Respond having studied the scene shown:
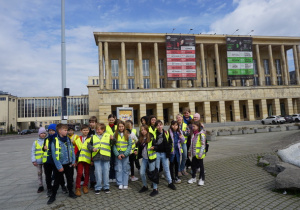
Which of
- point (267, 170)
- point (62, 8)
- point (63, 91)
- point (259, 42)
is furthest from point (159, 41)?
point (267, 170)

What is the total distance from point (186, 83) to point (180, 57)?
704cm

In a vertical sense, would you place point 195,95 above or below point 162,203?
above

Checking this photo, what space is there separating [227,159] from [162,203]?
185 inches

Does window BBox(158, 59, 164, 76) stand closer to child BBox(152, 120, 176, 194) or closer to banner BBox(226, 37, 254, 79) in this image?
banner BBox(226, 37, 254, 79)

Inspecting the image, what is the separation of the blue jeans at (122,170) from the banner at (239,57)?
1369 inches

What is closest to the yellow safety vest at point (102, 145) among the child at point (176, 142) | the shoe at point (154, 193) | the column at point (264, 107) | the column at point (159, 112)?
the shoe at point (154, 193)

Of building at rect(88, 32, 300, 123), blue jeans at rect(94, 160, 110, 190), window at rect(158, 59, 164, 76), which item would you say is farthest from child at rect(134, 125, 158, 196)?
window at rect(158, 59, 164, 76)

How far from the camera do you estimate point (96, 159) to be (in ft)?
15.9

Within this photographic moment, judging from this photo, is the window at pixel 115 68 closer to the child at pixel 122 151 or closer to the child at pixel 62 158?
the child at pixel 122 151

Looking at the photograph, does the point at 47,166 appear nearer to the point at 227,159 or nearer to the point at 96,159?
the point at 96,159

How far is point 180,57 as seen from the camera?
33750mm

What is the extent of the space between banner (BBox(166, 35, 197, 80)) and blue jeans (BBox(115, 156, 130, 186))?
95.1 feet

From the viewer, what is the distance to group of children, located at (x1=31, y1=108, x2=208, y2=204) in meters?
4.62

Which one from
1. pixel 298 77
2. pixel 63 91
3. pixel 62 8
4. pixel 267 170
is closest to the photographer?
pixel 267 170
